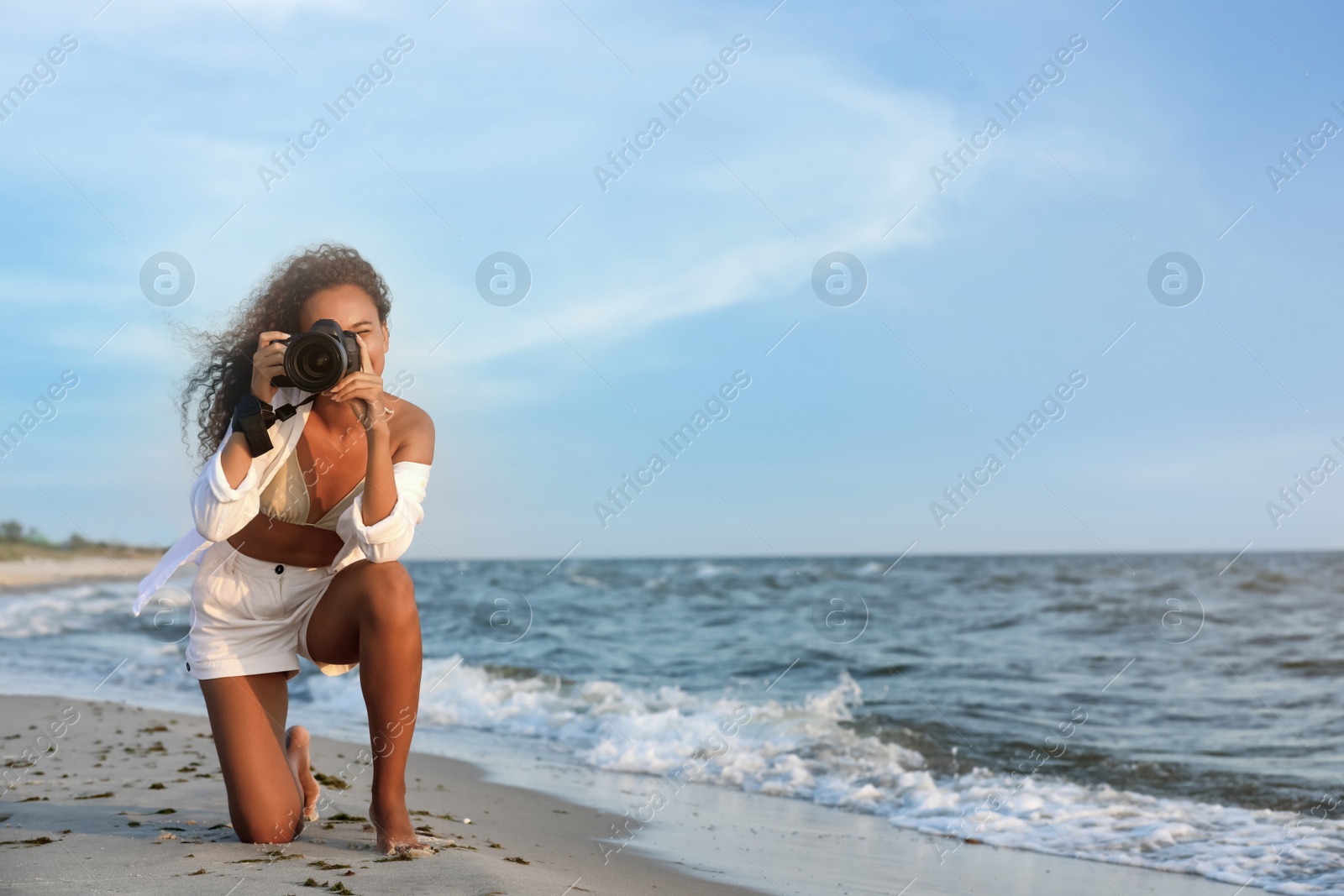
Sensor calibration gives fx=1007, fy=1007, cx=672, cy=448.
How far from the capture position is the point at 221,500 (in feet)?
8.96

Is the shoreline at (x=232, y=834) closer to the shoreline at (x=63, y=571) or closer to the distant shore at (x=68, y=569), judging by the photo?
the shoreline at (x=63, y=571)

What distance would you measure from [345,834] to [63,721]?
4.14 meters

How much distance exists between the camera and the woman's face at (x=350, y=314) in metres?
3.03

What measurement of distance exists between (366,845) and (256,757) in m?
0.44

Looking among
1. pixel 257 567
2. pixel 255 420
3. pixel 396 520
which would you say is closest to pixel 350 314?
pixel 255 420

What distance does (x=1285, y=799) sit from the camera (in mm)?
5434

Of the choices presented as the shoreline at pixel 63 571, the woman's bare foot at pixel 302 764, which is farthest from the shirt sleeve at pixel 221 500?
the shoreline at pixel 63 571

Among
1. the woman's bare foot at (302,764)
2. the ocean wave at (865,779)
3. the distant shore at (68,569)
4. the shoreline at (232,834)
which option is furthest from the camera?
the distant shore at (68,569)

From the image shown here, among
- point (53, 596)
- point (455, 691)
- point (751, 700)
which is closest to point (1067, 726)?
point (751, 700)

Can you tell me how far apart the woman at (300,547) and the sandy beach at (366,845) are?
209 millimetres

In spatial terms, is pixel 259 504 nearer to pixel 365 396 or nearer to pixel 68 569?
pixel 365 396

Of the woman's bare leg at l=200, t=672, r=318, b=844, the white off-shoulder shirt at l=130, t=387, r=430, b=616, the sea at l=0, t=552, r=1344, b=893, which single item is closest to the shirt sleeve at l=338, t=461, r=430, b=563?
the white off-shoulder shirt at l=130, t=387, r=430, b=616

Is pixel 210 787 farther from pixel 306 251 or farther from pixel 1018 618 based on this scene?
pixel 1018 618

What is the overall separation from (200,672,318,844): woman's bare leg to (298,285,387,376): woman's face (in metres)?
1.08
